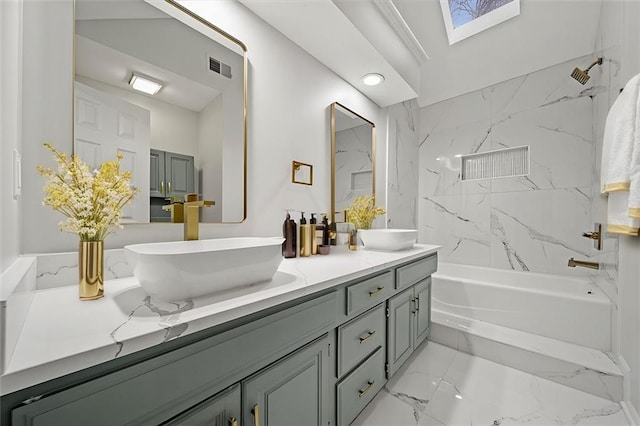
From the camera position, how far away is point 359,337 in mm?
1205

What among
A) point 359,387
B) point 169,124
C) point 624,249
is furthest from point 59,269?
point 624,249

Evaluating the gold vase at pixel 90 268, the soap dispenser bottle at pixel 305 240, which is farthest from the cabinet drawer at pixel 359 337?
the gold vase at pixel 90 268

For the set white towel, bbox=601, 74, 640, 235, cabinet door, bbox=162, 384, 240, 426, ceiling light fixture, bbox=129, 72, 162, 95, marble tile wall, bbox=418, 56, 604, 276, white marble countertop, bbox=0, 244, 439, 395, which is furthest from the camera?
marble tile wall, bbox=418, 56, 604, 276

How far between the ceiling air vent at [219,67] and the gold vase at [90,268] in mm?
976

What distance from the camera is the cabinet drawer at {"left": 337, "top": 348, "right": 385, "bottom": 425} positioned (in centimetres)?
111

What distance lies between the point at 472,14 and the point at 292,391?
129 inches

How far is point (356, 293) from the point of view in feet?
3.78

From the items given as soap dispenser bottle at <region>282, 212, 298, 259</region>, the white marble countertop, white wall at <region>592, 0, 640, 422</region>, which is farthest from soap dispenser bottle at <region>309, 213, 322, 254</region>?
white wall at <region>592, 0, 640, 422</region>

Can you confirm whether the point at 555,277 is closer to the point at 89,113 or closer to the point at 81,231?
the point at 81,231

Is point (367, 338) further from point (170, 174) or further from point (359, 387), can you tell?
point (170, 174)

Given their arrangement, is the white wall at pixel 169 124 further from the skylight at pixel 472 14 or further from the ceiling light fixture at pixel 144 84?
the skylight at pixel 472 14

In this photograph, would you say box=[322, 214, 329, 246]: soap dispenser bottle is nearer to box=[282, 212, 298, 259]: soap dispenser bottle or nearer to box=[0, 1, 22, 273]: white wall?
box=[282, 212, 298, 259]: soap dispenser bottle

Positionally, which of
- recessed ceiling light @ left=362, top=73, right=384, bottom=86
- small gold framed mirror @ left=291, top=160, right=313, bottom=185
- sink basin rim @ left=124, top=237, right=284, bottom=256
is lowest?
sink basin rim @ left=124, top=237, right=284, bottom=256

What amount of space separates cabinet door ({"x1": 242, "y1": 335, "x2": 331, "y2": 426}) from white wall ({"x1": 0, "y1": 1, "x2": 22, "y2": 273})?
2.23 ft
